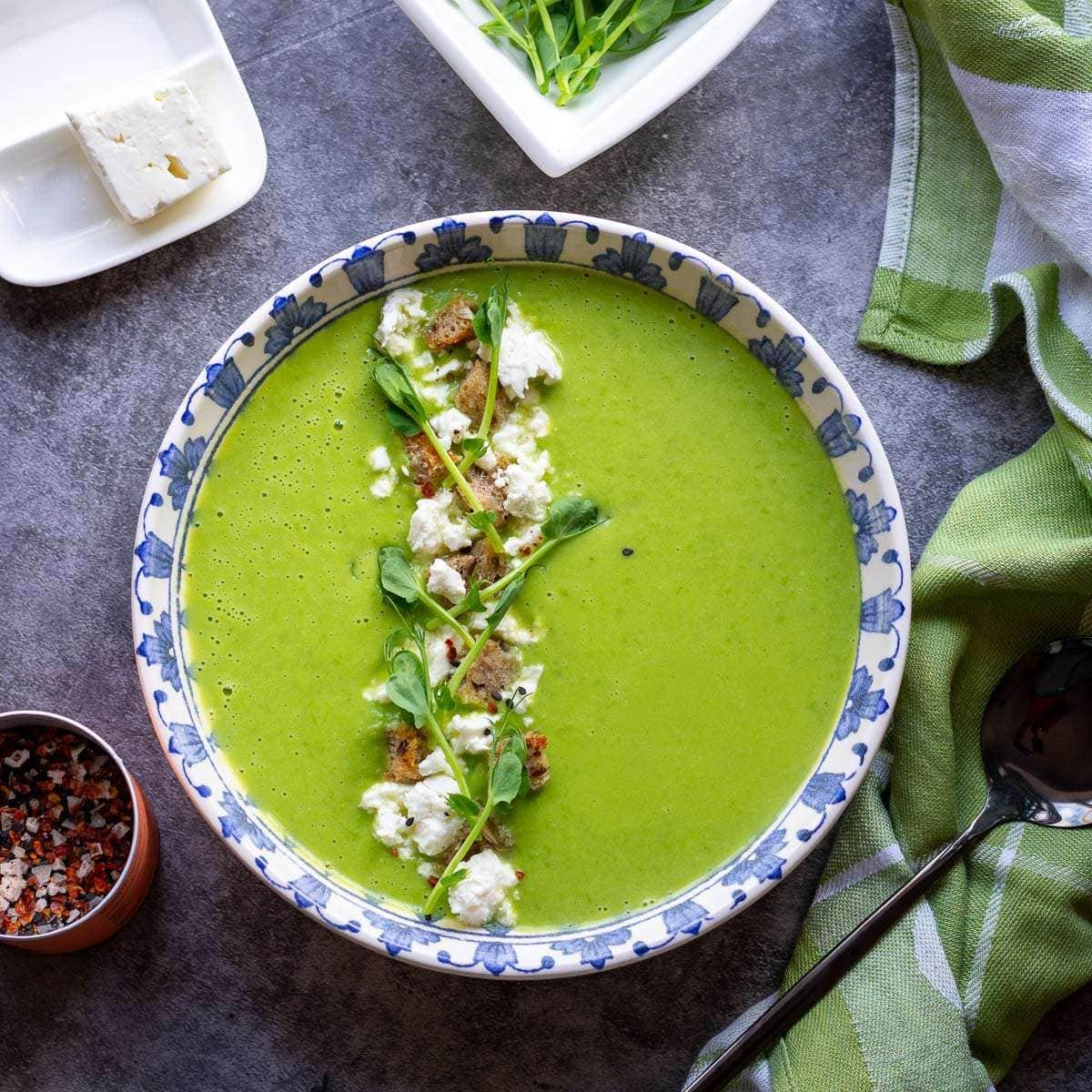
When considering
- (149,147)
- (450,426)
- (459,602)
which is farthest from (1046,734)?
(149,147)

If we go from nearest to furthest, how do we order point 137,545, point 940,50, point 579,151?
point 137,545, point 579,151, point 940,50

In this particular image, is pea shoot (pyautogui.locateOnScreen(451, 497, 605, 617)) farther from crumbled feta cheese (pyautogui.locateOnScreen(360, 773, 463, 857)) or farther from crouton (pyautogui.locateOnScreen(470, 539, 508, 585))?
crumbled feta cheese (pyautogui.locateOnScreen(360, 773, 463, 857))

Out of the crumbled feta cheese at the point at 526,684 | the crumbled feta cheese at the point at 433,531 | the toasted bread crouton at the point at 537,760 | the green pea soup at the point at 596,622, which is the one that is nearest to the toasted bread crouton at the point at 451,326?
the green pea soup at the point at 596,622

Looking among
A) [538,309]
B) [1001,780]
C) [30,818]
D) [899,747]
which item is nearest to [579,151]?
[538,309]

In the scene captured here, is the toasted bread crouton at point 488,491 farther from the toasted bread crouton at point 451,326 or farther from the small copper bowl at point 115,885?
the small copper bowl at point 115,885

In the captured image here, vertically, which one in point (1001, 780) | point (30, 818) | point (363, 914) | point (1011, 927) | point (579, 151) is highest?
point (579, 151)

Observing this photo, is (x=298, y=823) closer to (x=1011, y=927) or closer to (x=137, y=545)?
(x=137, y=545)

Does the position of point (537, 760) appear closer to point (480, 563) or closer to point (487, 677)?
point (487, 677)
